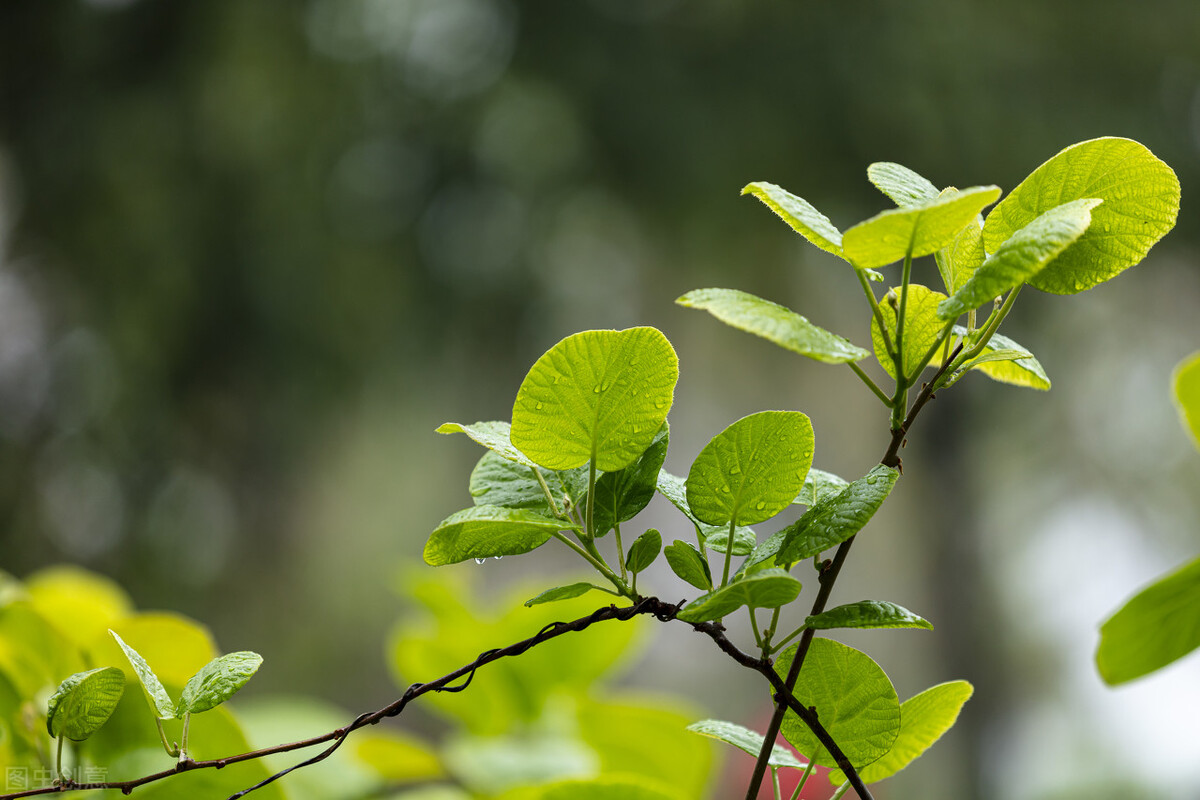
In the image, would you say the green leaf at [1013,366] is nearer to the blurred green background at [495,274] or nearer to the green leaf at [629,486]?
the green leaf at [629,486]

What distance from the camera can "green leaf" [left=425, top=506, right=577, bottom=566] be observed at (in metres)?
0.11

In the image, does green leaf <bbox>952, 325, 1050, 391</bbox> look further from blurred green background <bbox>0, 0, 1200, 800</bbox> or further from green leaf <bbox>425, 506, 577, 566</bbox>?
blurred green background <bbox>0, 0, 1200, 800</bbox>

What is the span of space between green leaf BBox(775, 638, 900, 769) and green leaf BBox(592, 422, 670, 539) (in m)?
0.03

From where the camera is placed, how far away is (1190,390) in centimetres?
9

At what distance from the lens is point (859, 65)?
1.80m

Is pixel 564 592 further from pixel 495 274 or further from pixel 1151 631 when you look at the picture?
pixel 495 274

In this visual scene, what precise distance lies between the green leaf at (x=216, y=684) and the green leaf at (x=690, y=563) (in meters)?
0.05

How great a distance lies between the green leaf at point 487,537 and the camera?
0.11 m

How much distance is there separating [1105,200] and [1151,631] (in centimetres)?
5

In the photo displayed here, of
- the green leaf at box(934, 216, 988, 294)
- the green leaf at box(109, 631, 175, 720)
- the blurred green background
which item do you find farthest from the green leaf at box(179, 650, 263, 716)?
the blurred green background

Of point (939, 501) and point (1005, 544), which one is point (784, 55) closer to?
point (939, 501)

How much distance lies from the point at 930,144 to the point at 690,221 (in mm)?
517

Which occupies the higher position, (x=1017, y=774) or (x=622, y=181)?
(x=622, y=181)

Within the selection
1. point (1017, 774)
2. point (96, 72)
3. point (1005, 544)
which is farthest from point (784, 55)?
point (1017, 774)
